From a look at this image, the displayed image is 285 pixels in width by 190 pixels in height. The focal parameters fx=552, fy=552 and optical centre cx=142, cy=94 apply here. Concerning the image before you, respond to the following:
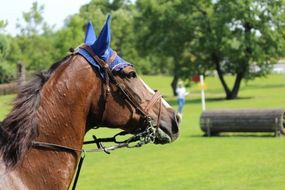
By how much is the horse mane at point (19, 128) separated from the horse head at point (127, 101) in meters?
0.42

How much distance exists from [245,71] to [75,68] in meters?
45.7

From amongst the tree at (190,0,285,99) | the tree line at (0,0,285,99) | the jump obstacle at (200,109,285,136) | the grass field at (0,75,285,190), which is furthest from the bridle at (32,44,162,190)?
the tree at (190,0,285,99)

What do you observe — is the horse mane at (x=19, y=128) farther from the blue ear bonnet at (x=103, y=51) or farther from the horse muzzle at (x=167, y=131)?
the horse muzzle at (x=167, y=131)

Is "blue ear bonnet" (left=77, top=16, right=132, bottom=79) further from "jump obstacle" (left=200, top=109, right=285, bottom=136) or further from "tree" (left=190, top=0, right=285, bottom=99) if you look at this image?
"tree" (left=190, top=0, right=285, bottom=99)

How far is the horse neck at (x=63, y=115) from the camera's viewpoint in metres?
3.57

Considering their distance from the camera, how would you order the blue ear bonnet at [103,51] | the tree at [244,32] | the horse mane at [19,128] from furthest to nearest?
the tree at [244,32] → the blue ear bonnet at [103,51] → the horse mane at [19,128]

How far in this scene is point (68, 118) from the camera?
3.64 metres

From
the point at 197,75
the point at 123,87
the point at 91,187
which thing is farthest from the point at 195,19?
the point at 123,87

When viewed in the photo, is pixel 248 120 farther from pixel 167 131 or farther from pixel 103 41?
pixel 103 41

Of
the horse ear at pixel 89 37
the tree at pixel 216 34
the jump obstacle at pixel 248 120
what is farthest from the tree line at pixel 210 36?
the horse ear at pixel 89 37

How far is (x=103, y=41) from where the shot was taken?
11.9ft

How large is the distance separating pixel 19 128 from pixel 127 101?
2.49 ft

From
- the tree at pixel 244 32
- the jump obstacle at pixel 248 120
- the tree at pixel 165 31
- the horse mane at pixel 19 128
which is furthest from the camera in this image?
the tree at pixel 165 31

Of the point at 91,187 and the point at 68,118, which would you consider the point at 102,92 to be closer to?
the point at 68,118
